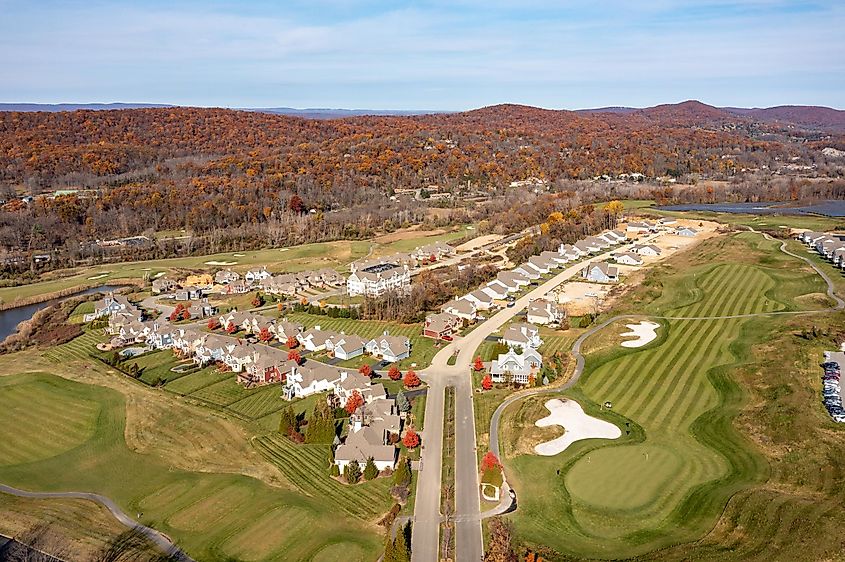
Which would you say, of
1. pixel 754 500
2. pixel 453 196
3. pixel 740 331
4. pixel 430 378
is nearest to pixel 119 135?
pixel 453 196

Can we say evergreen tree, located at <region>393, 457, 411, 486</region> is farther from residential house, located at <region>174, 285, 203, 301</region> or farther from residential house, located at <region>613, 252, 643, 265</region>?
residential house, located at <region>613, 252, 643, 265</region>

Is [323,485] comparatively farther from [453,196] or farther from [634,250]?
[453,196]

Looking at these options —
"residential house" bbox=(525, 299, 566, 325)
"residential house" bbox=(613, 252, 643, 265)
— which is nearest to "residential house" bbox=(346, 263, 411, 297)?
"residential house" bbox=(525, 299, 566, 325)

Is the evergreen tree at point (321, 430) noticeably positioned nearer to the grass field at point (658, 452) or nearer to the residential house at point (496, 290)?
the grass field at point (658, 452)

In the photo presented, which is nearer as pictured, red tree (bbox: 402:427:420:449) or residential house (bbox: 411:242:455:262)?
red tree (bbox: 402:427:420:449)

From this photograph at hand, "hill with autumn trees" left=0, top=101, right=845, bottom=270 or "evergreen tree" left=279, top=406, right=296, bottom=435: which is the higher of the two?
"hill with autumn trees" left=0, top=101, right=845, bottom=270

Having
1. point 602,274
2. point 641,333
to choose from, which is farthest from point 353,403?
point 602,274

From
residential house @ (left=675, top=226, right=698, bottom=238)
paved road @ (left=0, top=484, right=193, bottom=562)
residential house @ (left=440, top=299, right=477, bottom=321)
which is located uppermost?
residential house @ (left=675, top=226, right=698, bottom=238)

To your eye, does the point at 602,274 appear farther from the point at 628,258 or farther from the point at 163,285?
the point at 163,285
